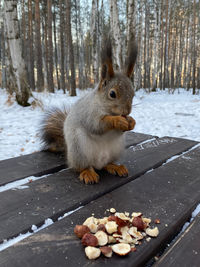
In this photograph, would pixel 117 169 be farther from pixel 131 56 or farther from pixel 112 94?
pixel 131 56

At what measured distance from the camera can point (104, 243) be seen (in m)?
0.54

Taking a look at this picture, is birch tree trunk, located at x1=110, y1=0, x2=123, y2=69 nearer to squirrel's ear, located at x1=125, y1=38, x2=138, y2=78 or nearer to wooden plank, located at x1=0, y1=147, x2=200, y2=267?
squirrel's ear, located at x1=125, y1=38, x2=138, y2=78

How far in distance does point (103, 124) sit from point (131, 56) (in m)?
0.31

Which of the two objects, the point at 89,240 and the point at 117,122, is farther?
the point at 117,122

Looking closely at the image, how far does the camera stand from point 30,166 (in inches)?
41.3

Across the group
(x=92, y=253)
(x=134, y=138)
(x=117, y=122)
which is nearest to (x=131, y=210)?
(x=92, y=253)

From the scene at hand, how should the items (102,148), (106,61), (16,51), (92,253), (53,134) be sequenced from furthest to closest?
1. (16,51)
2. (53,134)
3. (102,148)
4. (106,61)
5. (92,253)

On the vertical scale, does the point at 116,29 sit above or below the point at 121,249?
above

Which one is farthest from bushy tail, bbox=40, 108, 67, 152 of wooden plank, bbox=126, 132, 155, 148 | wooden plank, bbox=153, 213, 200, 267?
wooden plank, bbox=153, 213, 200, 267

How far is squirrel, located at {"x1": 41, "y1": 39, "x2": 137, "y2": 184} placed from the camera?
951 mm

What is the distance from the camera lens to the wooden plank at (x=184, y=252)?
1.59ft

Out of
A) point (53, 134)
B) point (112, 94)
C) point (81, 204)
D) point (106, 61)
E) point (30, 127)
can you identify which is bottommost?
point (30, 127)

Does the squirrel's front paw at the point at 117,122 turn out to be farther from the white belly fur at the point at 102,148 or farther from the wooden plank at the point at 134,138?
the wooden plank at the point at 134,138

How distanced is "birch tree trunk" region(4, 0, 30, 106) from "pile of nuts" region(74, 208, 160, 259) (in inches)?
136
